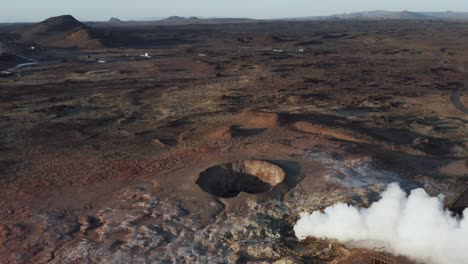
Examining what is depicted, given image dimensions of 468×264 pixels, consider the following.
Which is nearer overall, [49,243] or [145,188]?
[49,243]

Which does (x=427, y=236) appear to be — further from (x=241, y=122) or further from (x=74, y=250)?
(x=241, y=122)

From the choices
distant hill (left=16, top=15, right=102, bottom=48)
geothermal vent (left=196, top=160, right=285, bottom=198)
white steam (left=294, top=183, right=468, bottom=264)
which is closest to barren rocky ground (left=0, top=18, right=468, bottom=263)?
geothermal vent (left=196, top=160, right=285, bottom=198)

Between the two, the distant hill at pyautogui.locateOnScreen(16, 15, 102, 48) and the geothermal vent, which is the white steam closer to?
the geothermal vent

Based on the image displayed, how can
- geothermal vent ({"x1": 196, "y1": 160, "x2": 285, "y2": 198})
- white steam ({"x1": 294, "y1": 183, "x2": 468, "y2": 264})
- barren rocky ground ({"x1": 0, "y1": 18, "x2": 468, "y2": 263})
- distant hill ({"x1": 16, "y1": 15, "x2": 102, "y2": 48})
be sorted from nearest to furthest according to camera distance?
1. white steam ({"x1": 294, "y1": 183, "x2": 468, "y2": 264})
2. barren rocky ground ({"x1": 0, "y1": 18, "x2": 468, "y2": 263})
3. geothermal vent ({"x1": 196, "y1": 160, "x2": 285, "y2": 198})
4. distant hill ({"x1": 16, "y1": 15, "x2": 102, "y2": 48})

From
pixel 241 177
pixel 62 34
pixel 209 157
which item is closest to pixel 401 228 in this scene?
pixel 241 177

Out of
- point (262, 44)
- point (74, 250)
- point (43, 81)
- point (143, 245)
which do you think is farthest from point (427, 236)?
point (262, 44)
